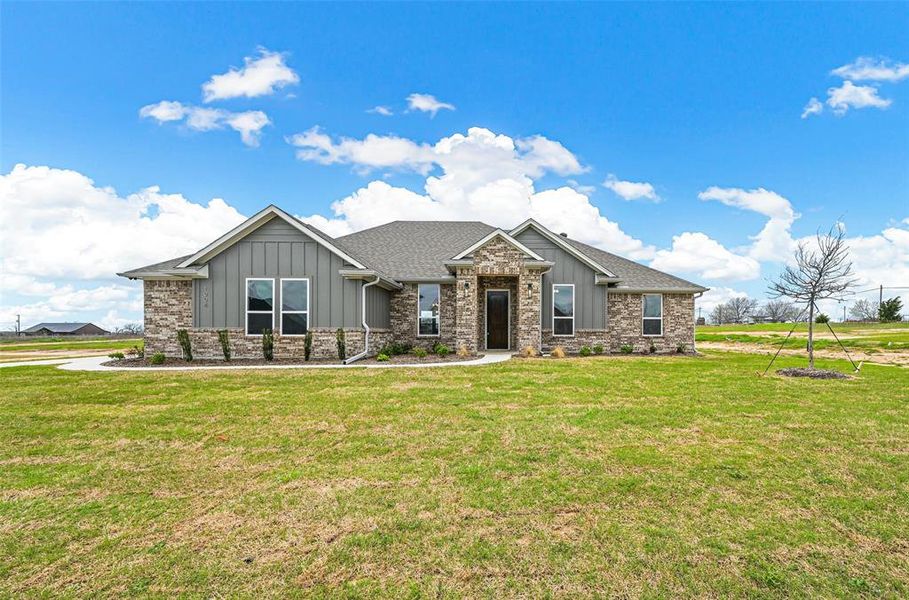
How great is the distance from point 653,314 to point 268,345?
15.3 metres

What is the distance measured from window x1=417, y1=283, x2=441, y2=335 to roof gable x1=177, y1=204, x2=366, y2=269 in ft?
13.0

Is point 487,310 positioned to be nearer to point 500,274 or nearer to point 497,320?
point 497,320

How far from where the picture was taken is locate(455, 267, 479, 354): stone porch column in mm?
16266

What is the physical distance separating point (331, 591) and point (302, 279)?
13347 mm

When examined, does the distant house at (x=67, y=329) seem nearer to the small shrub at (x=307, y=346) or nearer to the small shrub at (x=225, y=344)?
the small shrub at (x=225, y=344)

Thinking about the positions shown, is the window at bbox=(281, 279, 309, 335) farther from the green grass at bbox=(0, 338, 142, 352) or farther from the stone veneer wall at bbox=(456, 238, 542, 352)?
the green grass at bbox=(0, 338, 142, 352)

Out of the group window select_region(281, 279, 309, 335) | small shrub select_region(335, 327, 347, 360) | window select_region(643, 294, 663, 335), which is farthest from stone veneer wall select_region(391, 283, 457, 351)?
window select_region(643, 294, 663, 335)

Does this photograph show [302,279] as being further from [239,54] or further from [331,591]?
[331,591]

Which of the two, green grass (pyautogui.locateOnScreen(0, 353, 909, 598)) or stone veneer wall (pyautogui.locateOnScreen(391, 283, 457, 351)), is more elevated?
stone veneer wall (pyautogui.locateOnScreen(391, 283, 457, 351))

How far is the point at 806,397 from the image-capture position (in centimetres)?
815

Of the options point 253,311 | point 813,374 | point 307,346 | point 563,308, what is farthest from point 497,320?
point 813,374

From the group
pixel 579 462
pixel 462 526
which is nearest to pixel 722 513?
pixel 579 462

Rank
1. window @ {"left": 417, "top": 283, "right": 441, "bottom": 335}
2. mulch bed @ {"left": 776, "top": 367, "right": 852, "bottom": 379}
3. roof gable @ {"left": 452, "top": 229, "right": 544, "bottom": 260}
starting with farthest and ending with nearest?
window @ {"left": 417, "top": 283, "right": 441, "bottom": 335}, roof gable @ {"left": 452, "top": 229, "right": 544, "bottom": 260}, mulch bed @ {"left": 776, "top": 367, "right": 852, "bottom": 379}

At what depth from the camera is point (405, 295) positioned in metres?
18.2
